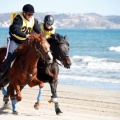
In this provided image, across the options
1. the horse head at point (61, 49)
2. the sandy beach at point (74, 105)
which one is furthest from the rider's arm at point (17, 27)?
the sandy beach at point (74, 105)

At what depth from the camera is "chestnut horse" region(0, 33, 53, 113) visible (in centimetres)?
927

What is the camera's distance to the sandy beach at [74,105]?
10.3 m

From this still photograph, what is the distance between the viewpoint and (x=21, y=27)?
32.6ft

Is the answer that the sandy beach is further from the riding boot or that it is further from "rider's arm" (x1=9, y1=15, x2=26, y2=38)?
"rider's arm" (x1=9, y1=15, x2=26, y2=38)

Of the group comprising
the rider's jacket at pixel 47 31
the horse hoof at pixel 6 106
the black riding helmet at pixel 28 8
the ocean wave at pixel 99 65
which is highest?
the black riding helmet at pixel 28 8

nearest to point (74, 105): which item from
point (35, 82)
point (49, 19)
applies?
point (49, 19)

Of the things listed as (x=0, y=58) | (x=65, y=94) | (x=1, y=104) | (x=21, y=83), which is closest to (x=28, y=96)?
(x=65, y=94)

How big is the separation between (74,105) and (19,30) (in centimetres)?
422

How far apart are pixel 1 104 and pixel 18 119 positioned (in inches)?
101

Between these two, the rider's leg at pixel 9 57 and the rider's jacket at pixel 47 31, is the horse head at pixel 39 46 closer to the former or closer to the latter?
the rider's leg at pixel 9 57

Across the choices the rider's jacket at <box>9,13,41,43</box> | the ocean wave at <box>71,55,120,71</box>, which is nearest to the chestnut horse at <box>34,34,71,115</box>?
the rider's jacket at <box>9,13,41,43</box>

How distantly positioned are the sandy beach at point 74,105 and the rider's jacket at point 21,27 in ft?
5.93

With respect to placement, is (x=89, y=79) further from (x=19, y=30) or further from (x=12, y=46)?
(x=19, y=30)

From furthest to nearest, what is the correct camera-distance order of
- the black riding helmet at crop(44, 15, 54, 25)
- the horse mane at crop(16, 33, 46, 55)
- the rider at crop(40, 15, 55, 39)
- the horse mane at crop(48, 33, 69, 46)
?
the rider at crop(40, 15, 55, 39) < the black riding helmet at crop(44, 15, 54, 25) < the horse mane at crop(48, 33, 69, 46) < the horse mane at crop(16, 33, 46, 55)
